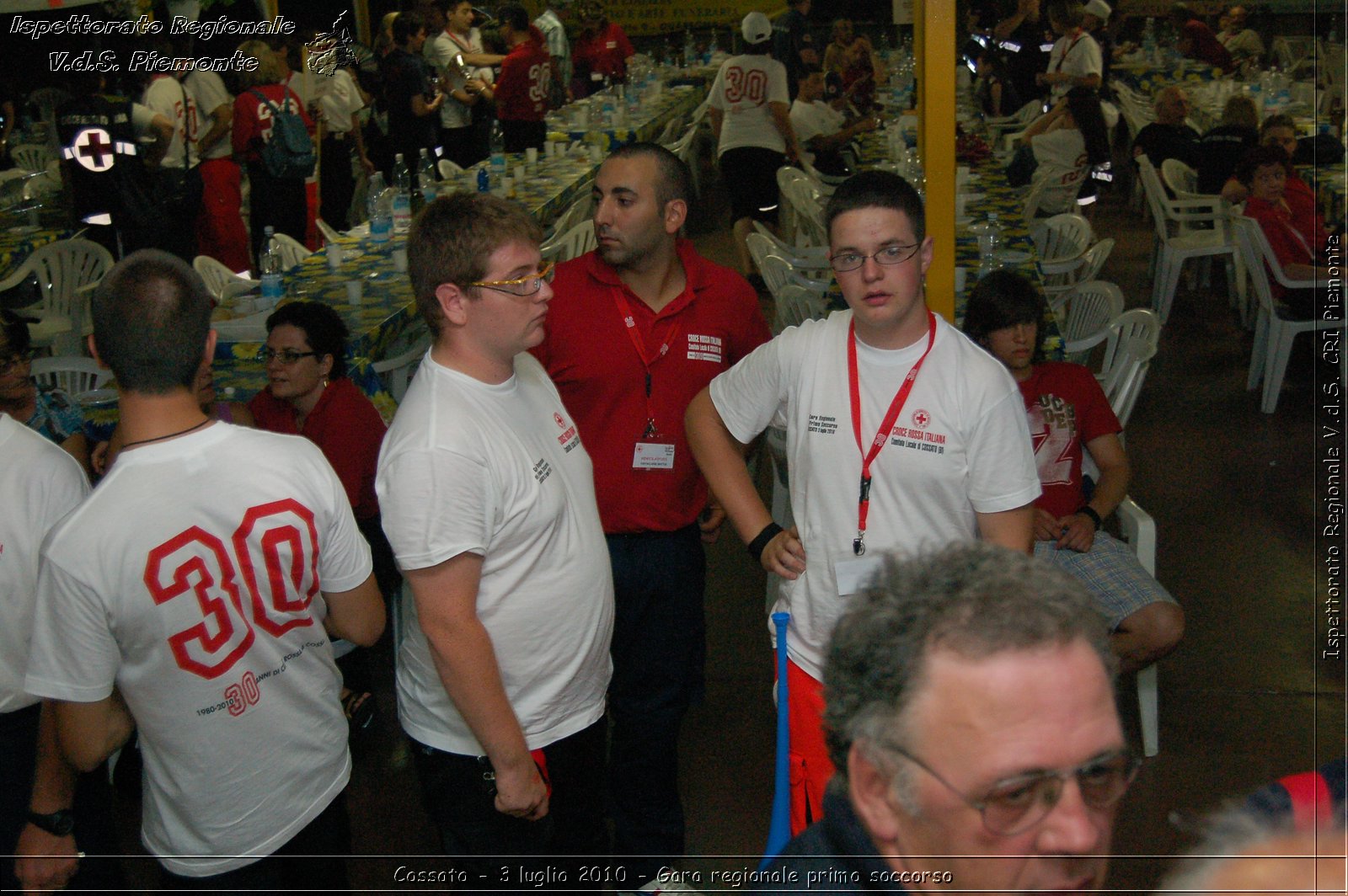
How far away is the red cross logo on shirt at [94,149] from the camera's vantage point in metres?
6.16

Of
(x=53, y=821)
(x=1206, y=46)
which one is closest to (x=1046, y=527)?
(x=53, y=821)

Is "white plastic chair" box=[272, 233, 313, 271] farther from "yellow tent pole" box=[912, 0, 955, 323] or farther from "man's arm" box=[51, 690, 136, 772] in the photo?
"man's arm" box=[51, 690, 136, 772]

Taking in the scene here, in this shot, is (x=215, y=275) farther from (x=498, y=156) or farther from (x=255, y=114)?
(x=498, y=156)

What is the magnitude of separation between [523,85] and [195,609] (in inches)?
299

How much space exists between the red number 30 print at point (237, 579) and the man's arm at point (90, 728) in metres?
0.15

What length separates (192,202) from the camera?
6887mm

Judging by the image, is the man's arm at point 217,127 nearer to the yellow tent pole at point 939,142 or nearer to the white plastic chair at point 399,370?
the white plastic chair at point 399,370

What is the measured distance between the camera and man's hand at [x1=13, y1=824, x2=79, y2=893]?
1956mm

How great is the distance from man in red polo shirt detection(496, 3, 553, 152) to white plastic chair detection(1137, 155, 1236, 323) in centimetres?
428

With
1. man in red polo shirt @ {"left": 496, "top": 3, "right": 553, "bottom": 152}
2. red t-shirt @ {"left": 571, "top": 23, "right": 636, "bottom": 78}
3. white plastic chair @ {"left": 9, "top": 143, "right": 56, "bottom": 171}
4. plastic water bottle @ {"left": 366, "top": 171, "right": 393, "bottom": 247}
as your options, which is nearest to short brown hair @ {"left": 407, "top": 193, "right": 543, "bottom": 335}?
plastic water bottle @ {"left": 366, "top": 171, "right": 393, "bottom": 247}

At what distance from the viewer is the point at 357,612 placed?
6.77 feet

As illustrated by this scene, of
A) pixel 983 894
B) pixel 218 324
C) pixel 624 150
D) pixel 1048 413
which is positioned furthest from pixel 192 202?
pixel 983 894

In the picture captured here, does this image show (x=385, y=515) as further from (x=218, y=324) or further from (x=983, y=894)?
(x=218, y=324)

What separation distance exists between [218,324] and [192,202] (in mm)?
2764
